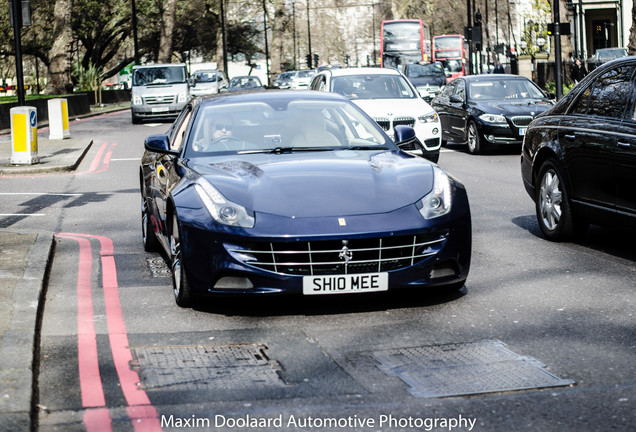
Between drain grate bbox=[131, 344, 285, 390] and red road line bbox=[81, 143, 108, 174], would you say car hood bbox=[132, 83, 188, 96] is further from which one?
drain grate bbox=[131, 344, 285, 390]

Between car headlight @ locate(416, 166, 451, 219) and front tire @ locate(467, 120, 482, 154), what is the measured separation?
1356 centimetres

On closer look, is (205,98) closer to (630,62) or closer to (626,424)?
(630,62)

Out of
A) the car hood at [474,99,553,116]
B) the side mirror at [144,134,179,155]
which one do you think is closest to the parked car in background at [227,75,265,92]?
the car hood at [474,99,553,116]

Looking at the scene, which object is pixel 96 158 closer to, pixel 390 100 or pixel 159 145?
pixel 390 100

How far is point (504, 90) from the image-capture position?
21062mm

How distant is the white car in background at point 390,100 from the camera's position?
58.1 ft

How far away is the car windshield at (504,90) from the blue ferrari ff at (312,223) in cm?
1383

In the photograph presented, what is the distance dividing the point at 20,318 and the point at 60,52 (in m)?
46.5

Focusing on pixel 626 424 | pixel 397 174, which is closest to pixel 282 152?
pixel 397 174

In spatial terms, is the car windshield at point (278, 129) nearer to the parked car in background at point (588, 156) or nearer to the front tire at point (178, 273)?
the front tire at point (178, 273)

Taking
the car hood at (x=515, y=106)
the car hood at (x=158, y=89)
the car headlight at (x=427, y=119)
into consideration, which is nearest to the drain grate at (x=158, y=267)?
the car headlight at (x=427, y=119)

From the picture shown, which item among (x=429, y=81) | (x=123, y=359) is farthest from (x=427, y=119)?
(x=429, y=81)

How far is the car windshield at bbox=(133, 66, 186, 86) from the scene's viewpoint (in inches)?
1485

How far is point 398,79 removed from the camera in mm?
19188
